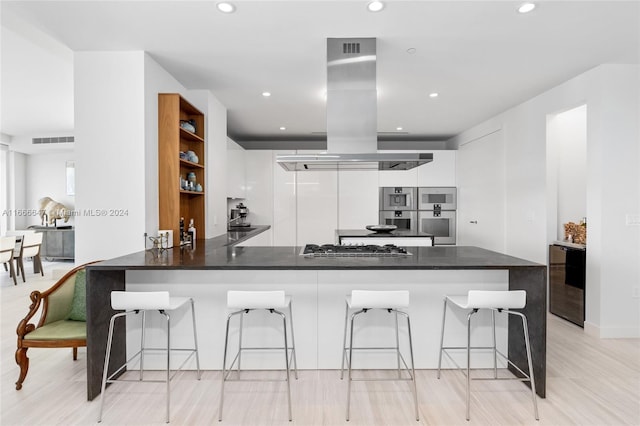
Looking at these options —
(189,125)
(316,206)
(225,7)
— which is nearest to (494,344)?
(225,7)

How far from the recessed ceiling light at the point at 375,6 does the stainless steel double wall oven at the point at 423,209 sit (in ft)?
13.7

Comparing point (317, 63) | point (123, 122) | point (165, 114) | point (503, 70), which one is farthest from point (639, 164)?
point (123, 122)

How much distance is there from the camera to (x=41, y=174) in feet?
25.0

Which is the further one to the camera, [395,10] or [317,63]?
[317,63]

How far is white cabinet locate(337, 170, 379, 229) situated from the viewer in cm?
629

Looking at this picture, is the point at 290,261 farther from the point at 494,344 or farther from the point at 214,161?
the point at 214,161

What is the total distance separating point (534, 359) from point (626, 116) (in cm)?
260

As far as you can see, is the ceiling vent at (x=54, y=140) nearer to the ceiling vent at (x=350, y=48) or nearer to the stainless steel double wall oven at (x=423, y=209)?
the stainless steel double wall oven at (x=423, y=209)

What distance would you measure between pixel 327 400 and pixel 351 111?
2147 mm

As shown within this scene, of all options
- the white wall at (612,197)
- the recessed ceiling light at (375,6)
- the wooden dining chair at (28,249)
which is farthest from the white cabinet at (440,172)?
the wooden dining chair at (28,249)

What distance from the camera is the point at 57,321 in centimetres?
263

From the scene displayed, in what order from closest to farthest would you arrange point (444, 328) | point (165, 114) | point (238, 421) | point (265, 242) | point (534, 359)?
point (238, 421), point (534, 359), point (444, 328), point (165, 114), point (265, 242)

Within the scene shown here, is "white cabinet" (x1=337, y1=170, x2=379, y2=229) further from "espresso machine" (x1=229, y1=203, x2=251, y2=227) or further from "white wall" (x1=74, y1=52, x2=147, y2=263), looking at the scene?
"white wall" (x1=74, y1=52, x2=147, y2=263)

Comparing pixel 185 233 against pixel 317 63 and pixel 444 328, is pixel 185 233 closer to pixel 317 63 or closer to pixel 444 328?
pixel 317 63
